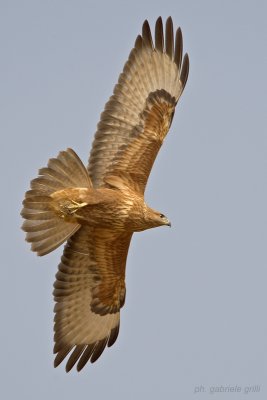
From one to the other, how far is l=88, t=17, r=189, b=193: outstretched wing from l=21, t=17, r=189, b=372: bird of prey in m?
0.01

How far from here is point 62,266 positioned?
463 inches

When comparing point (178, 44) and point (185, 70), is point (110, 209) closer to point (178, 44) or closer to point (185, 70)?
point (185, 70)

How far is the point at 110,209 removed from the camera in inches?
429

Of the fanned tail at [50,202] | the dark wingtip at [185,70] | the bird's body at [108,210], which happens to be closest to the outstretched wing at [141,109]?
the dark wingtip at [185,70]

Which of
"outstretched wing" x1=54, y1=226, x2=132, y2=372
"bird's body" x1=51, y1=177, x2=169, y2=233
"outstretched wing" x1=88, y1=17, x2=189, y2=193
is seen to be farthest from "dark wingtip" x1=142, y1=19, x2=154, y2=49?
"outstretched wing" x1=54, y1=226, x2=132, y2=372

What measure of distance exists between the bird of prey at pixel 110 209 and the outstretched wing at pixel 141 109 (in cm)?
1

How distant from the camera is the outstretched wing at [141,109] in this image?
37.9 ft

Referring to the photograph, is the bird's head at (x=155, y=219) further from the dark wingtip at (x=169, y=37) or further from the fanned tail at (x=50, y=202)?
the dark wingtip at (x=169, y=37)

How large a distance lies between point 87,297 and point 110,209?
1.60 metres

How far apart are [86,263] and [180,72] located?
278 cm

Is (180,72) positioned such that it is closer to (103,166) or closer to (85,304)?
(103,166)

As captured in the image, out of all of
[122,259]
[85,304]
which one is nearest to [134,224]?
[122,259]

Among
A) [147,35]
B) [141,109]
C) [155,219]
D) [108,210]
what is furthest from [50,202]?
[147,35]

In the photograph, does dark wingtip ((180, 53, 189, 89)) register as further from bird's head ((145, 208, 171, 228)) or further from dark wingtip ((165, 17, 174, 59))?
bird's head ((145, 208, 171, 228))
